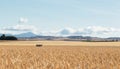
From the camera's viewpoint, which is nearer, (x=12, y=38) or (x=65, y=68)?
(x=65, y=68)

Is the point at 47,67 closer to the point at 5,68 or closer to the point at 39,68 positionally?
the point at 39,68

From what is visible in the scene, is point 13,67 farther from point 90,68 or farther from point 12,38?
point 12,38

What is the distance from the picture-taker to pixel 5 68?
7.09 m

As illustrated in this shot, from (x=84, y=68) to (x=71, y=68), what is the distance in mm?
327

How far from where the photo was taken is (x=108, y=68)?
7141 mm

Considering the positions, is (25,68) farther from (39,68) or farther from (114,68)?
(114,68)

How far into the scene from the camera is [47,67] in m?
7.27

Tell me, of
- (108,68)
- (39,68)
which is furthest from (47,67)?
(108,68)

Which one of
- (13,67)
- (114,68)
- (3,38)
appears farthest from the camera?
(3,38)

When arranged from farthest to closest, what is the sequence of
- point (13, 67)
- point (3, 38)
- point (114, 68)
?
point (3, 38)
point (13, 67)
point (114, 68)

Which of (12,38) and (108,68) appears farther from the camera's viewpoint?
(12,38)

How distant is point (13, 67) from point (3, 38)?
11283 centimetres

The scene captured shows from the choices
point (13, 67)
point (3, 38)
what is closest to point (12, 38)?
point (3, 38)

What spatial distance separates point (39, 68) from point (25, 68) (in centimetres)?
34
